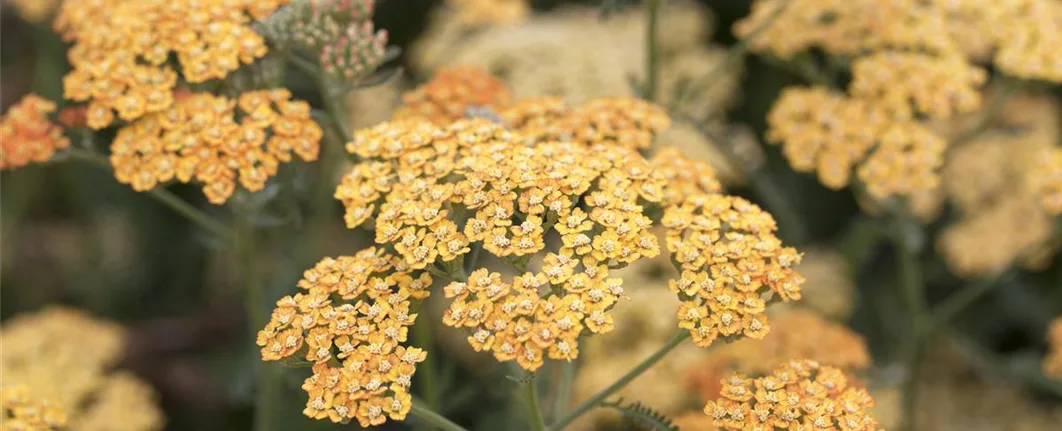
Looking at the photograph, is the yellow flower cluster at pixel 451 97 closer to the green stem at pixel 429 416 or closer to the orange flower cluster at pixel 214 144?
the orange flower cluster at pixel 214 144

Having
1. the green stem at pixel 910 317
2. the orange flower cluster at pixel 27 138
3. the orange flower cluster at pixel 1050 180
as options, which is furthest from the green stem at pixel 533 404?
the orange flower cluster at pixel 1050 180

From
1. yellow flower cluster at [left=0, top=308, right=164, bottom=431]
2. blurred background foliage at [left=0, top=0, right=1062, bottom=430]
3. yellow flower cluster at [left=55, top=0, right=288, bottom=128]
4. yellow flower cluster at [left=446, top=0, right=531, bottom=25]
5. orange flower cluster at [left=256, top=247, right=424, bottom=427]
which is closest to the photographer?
orange flower cluster at [left=256, top=247, right=424, bottom=427]

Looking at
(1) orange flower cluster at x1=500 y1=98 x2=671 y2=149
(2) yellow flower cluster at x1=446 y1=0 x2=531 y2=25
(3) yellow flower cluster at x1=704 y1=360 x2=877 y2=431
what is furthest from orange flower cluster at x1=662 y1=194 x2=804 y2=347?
(2) yellow flower cluster at x1=446 y1=0 x2=531 y2=25

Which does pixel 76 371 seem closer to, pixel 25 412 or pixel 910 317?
pixel 25 412

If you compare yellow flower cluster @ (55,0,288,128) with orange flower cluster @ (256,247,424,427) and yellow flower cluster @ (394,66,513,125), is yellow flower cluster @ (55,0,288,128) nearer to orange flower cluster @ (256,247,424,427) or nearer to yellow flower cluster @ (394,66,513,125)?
yellow flower cluster @ (394,66,513,125)

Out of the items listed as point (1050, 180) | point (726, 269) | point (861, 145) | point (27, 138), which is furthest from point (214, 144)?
point (1050, 180)

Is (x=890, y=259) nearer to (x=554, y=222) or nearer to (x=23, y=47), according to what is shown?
(x=554, y=222)
